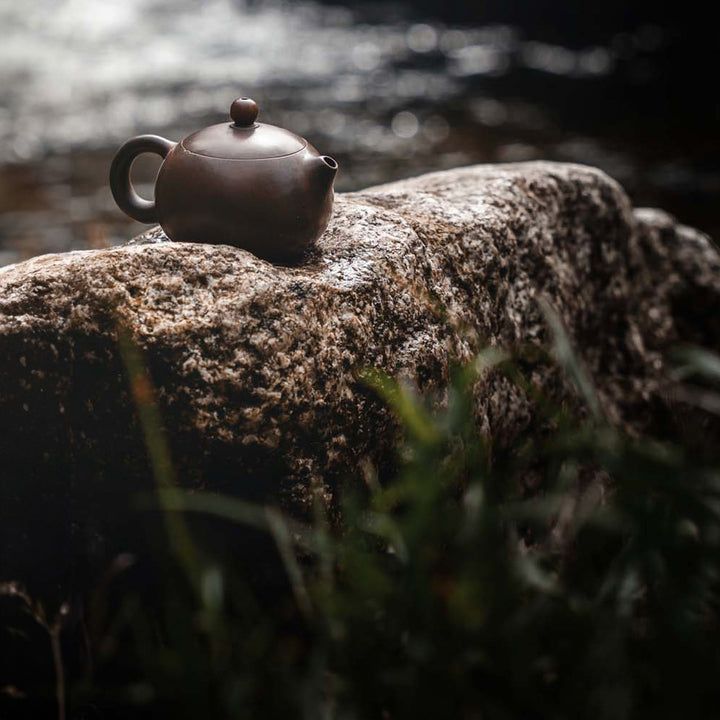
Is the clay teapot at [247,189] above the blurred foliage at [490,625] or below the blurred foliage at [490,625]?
above

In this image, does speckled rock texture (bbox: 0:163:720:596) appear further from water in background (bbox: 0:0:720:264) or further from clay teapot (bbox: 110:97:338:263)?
water in background (bbox: 0:0:720:264)

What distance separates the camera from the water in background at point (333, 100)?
23.1ft

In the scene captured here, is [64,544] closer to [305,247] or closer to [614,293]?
[305,247]

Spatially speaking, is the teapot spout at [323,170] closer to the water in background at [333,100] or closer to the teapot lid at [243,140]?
the teapot lid at [243,140]

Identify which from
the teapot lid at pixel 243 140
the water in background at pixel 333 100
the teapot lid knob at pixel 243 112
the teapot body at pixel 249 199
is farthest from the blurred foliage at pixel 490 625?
the water in background at pixel 333 100

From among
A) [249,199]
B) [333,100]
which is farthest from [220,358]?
[333,100]

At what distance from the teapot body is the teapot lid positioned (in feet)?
0.06

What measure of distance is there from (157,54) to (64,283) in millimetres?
11963

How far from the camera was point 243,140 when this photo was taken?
1.98 metres

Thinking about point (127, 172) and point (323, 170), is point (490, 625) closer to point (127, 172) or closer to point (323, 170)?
point (323, 170)

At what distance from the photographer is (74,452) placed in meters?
1.78

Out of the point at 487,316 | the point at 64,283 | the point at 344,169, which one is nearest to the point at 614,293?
the point at 487,316

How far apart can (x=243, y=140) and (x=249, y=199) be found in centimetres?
17

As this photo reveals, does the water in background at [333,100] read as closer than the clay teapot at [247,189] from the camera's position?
No
